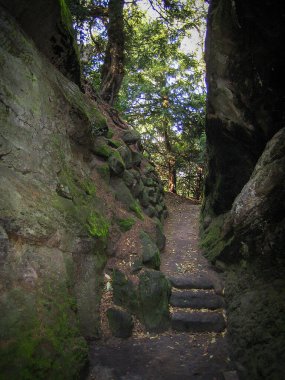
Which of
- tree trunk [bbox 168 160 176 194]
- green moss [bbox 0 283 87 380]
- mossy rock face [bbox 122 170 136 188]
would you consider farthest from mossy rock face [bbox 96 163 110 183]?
tree trunk [bbox 168 160 176 194]

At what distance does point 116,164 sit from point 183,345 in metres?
4.58

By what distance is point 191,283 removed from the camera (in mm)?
6672

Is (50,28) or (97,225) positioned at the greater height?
(50,28)

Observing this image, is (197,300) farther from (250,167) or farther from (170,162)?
(170,162)

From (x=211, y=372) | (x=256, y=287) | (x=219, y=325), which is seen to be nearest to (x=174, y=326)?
(x=219, y=325)

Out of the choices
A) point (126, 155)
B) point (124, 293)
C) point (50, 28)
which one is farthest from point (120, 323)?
point (50, 28)

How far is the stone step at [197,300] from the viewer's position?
5992 millimetres

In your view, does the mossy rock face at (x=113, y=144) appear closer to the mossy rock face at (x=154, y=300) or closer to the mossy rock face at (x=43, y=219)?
the mossy rock face at (x=43, y=219)

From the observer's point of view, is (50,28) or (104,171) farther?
(104,171)

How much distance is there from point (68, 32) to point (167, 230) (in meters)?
6.91

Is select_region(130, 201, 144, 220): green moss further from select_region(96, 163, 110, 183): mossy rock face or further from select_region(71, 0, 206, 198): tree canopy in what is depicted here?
select_region(71, 0, 206, 198): tree canopy

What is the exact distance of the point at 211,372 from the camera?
4340mm

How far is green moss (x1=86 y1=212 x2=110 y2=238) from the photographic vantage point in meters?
5.70

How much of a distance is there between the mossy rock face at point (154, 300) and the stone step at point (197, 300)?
8.4 inches
